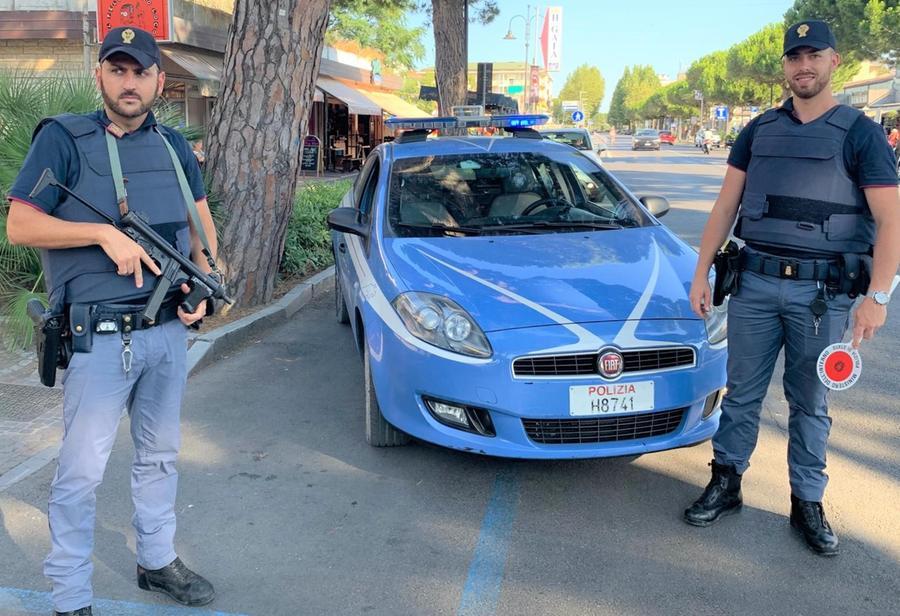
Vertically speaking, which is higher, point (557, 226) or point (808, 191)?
point (808, 191)

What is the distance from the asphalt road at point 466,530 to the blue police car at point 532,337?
0.31 m

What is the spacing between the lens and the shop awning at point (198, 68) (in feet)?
52.5

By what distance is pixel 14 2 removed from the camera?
16.5 metres

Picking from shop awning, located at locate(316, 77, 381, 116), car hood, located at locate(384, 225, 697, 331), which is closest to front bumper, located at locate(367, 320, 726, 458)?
car hood, located at locate(384, 225, 697, 331)

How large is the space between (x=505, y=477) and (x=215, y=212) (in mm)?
3813

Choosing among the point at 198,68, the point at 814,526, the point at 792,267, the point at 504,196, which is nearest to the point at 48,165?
the point at 792,267

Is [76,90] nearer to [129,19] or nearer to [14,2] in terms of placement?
[129,19]

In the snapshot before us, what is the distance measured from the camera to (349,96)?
79.2 feet

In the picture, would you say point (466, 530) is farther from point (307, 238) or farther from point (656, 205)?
point (307, 238)

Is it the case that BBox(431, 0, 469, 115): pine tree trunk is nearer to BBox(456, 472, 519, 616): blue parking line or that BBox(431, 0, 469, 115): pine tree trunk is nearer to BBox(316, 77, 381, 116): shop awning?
BBox(316, 77, 381, 116): shop awning

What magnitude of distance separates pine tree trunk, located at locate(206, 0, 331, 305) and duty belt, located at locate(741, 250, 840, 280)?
4.55 metres

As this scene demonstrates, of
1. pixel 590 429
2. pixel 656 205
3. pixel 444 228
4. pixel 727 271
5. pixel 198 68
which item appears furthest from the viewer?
pixel 198 68

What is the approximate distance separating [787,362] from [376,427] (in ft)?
6.58

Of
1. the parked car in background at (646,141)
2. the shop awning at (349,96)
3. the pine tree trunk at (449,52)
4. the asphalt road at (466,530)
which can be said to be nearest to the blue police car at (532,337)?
the asphalt road at (466,530)
